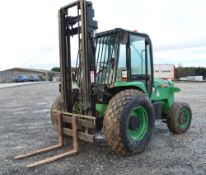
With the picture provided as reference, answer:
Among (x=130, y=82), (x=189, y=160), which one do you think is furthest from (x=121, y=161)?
(x=130, y=82)

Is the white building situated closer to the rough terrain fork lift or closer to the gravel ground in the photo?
the gravel ground

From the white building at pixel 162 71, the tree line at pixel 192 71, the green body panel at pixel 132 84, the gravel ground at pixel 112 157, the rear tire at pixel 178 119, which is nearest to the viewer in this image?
the gravel ground at pixel 112 157

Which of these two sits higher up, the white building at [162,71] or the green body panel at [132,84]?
the white building at [162,71]

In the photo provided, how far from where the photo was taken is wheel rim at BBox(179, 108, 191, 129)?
7070 mm

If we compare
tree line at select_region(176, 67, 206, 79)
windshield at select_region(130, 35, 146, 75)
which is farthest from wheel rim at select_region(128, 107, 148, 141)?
tree line at select_region(176, 67, 206, 79)

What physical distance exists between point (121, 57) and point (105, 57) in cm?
36

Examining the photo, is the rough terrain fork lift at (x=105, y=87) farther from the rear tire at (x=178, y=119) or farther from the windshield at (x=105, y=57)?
the rear tire at (x=178, y=119)

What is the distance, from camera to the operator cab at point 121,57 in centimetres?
577

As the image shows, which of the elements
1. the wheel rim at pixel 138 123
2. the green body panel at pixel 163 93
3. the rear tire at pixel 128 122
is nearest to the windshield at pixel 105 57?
the rear tire at pixel 128 122

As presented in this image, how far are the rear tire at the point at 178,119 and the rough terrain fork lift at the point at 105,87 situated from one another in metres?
0.81

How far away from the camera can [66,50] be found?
5926mm

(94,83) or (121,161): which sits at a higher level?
(94,83)

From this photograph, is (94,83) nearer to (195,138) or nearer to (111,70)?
(111,70)

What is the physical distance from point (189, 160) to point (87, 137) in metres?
1.79
